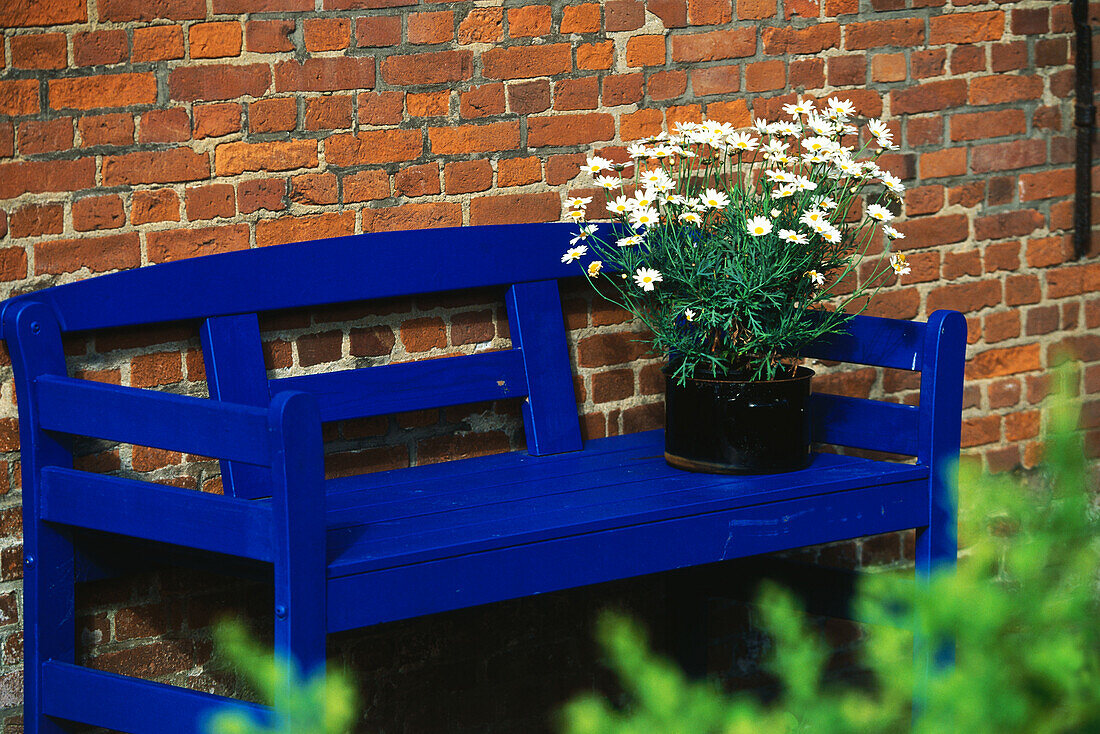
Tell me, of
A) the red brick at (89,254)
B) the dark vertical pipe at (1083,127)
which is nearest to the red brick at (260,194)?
the red brick at (89,254)

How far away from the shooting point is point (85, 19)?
6.96 ft

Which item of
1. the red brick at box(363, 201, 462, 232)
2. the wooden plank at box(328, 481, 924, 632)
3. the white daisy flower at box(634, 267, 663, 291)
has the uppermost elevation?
the red brick at box(363, 201, 462, 232)

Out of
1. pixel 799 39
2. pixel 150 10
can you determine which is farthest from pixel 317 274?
pixel 799 39

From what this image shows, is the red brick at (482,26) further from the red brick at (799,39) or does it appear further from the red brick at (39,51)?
the red brick at (39,51)

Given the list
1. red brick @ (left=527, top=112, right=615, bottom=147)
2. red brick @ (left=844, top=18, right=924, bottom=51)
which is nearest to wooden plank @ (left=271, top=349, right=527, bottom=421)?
red brick @ (left=527, top=112, right=615, bottom=147)

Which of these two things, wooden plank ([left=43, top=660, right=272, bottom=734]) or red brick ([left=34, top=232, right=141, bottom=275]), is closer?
wooden plank ([left=43, top=660, right=272, bottom=734])

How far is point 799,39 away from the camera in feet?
9.12

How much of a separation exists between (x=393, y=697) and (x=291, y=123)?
1.22m

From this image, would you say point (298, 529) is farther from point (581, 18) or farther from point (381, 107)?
point (581, 18)

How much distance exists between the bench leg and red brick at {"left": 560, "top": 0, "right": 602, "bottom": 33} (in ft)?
4.75

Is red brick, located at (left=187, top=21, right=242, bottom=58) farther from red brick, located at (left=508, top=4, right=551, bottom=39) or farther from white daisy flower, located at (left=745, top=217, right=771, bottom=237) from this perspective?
white daisy flower, located at (left=745, top=217, right=771, bottom=237)

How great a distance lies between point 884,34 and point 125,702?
2250mm

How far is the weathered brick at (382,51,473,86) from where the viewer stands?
2.38 metres

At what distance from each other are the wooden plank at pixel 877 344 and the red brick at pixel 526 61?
815 millimetres
